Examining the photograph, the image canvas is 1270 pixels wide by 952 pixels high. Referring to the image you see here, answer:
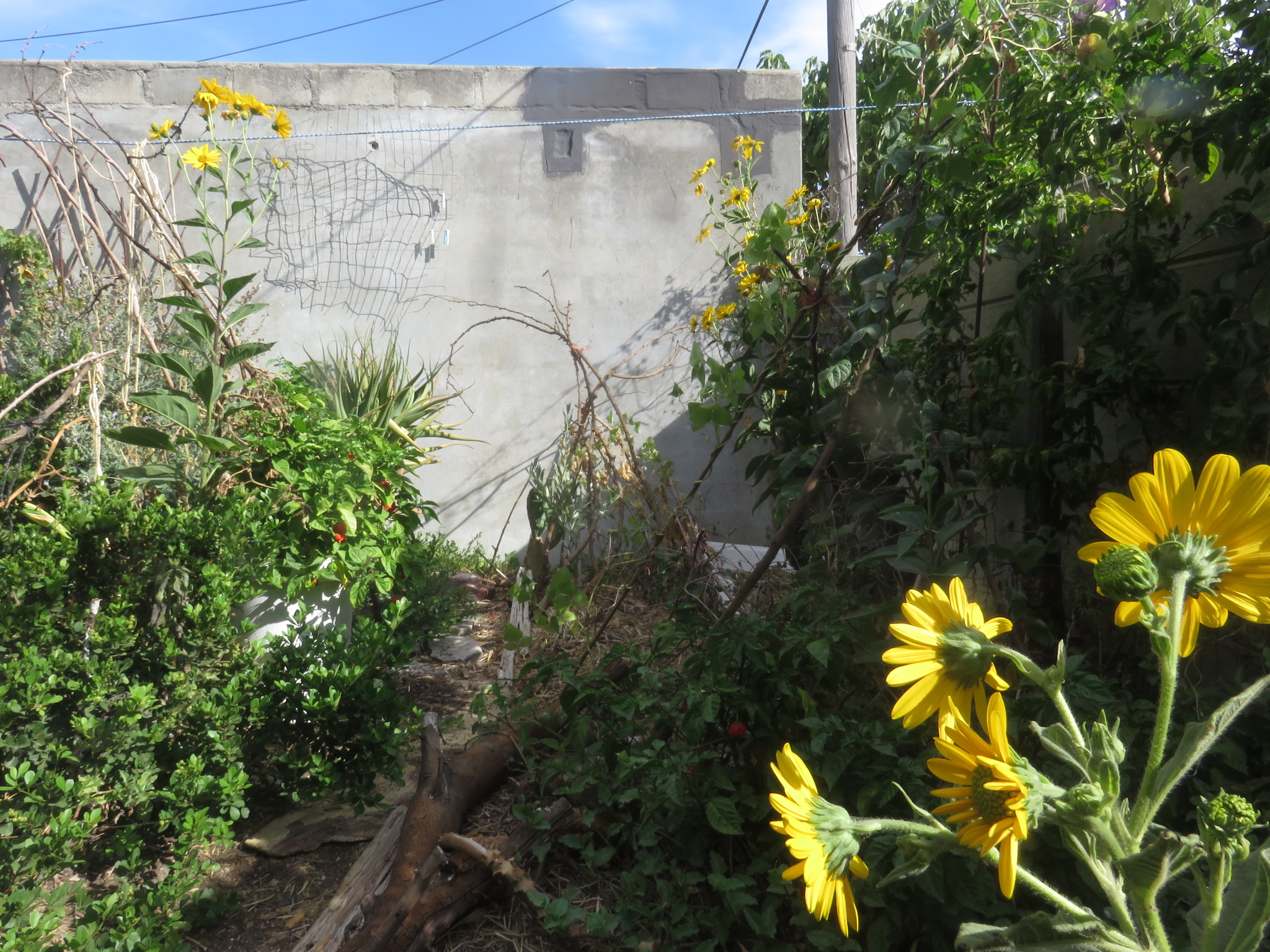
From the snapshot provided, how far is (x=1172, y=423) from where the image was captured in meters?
1.78

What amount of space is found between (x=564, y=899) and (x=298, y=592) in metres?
1.27

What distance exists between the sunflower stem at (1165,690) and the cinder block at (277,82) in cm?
507

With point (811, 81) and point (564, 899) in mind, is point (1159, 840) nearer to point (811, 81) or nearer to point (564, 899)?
point (564, 899)

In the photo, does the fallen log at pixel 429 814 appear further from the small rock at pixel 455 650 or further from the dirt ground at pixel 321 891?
the small rock at pixel 455 650

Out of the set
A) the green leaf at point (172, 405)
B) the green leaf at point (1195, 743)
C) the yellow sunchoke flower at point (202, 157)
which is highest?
the yellow sunchoke flower at point (202, 157)

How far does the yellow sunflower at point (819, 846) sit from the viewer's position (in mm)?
718

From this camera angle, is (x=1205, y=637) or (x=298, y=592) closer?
(x=1205, y=637)

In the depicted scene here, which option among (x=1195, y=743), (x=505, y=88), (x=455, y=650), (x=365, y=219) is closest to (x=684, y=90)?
(x=505, y=88)

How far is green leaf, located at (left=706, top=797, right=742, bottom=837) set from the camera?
4.87 feet

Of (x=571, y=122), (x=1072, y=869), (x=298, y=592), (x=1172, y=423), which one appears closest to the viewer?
(x=1072, y=869)

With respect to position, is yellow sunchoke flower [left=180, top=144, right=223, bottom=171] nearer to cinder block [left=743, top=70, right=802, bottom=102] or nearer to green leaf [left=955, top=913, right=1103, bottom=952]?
green leaf [left=955, top=913, right=1103, bottom=952]

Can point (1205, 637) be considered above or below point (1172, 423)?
below

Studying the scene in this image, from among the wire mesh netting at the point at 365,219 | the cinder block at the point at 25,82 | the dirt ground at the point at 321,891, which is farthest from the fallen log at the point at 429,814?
the cinder block at the point at 25,82

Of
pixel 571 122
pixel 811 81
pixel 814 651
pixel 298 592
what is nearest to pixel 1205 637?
pixel 814 651
